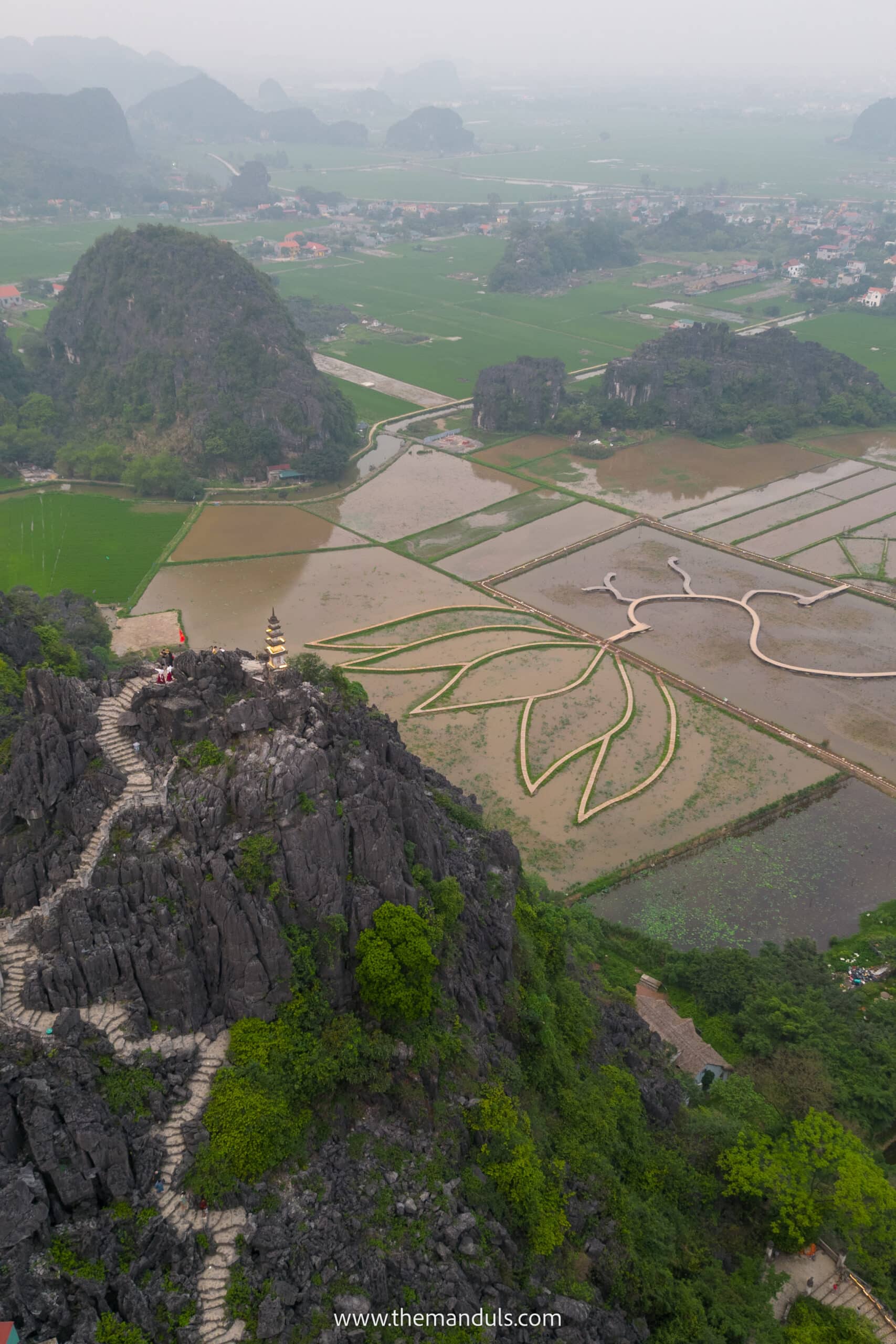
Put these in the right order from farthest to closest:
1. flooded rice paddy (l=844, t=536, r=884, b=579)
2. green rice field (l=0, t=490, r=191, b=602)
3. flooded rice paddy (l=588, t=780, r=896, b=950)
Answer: flooded rice paddy (l=844, t=536, r=884, b=579), green rice field (l=0, t=490, r=191, b=602), flooded rice paddy (l=588, t=780, r=896, b=950)

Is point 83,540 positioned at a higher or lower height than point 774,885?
higher

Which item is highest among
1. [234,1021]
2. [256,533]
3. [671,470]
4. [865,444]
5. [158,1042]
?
[865,444]

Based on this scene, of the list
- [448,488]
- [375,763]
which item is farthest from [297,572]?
[375,763]

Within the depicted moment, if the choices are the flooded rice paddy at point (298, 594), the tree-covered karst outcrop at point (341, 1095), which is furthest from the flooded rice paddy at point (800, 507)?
the tree-covered karst outcrop at point (341, 1095)

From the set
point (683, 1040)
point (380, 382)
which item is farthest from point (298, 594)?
point (380, 382)

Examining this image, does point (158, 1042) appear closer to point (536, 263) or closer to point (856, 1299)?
point (856, 1299)

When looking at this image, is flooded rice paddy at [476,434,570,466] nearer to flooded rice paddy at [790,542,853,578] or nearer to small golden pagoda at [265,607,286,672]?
flooded rice paddy at [790,542,853,578]

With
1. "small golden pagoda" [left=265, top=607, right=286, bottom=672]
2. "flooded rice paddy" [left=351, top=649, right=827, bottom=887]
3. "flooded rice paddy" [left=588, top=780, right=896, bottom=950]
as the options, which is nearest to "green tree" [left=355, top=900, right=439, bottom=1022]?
"small golden pagoda" [left=265, top=607, right=286, bottom=672]
